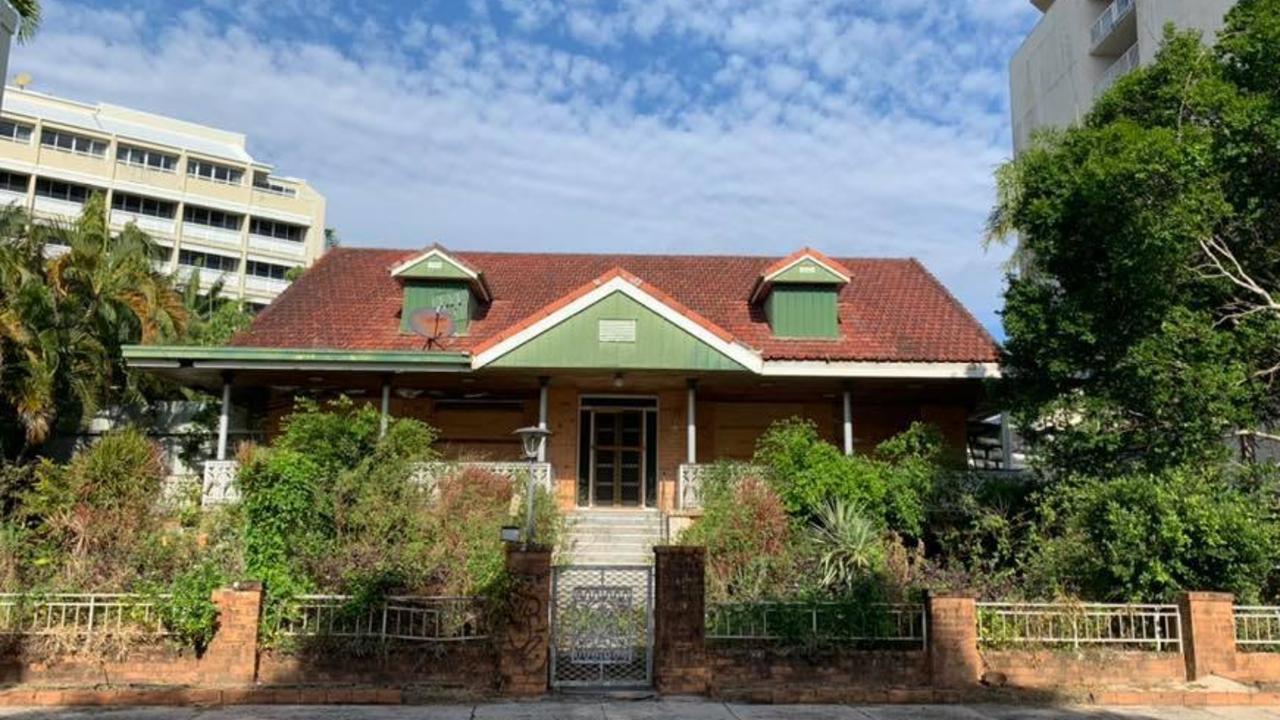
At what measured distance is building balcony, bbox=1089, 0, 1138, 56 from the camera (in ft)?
100

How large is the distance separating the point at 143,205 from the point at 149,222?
5.61 ft

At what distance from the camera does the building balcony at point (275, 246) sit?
61.5m

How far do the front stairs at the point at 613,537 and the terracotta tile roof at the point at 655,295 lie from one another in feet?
12.5

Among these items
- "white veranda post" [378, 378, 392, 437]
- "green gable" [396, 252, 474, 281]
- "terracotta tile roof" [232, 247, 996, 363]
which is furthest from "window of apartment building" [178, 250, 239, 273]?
"white veranda post" [378, 378, 392, 437]

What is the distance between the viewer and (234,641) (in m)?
10.2

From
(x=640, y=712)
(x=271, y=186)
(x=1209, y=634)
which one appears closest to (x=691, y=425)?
(x=640, y=712)

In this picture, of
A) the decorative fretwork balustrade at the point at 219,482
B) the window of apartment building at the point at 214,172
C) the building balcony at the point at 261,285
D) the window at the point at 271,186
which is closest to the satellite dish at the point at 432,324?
the decorative fretwork balustrade at the point at 219,482

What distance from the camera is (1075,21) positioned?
113 ft

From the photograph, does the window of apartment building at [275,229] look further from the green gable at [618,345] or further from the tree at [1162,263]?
the tree at [1162,263]

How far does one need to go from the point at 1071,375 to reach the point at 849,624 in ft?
18.6

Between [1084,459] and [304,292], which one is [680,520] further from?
[304,292]

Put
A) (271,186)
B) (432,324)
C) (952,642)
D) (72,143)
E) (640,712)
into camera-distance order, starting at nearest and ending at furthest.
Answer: (640,712) → (952,642) → (432,324) → (72,143) → (271,186)

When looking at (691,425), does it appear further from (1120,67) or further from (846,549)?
(1120,67)

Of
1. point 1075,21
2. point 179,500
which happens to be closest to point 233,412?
point 179,500
